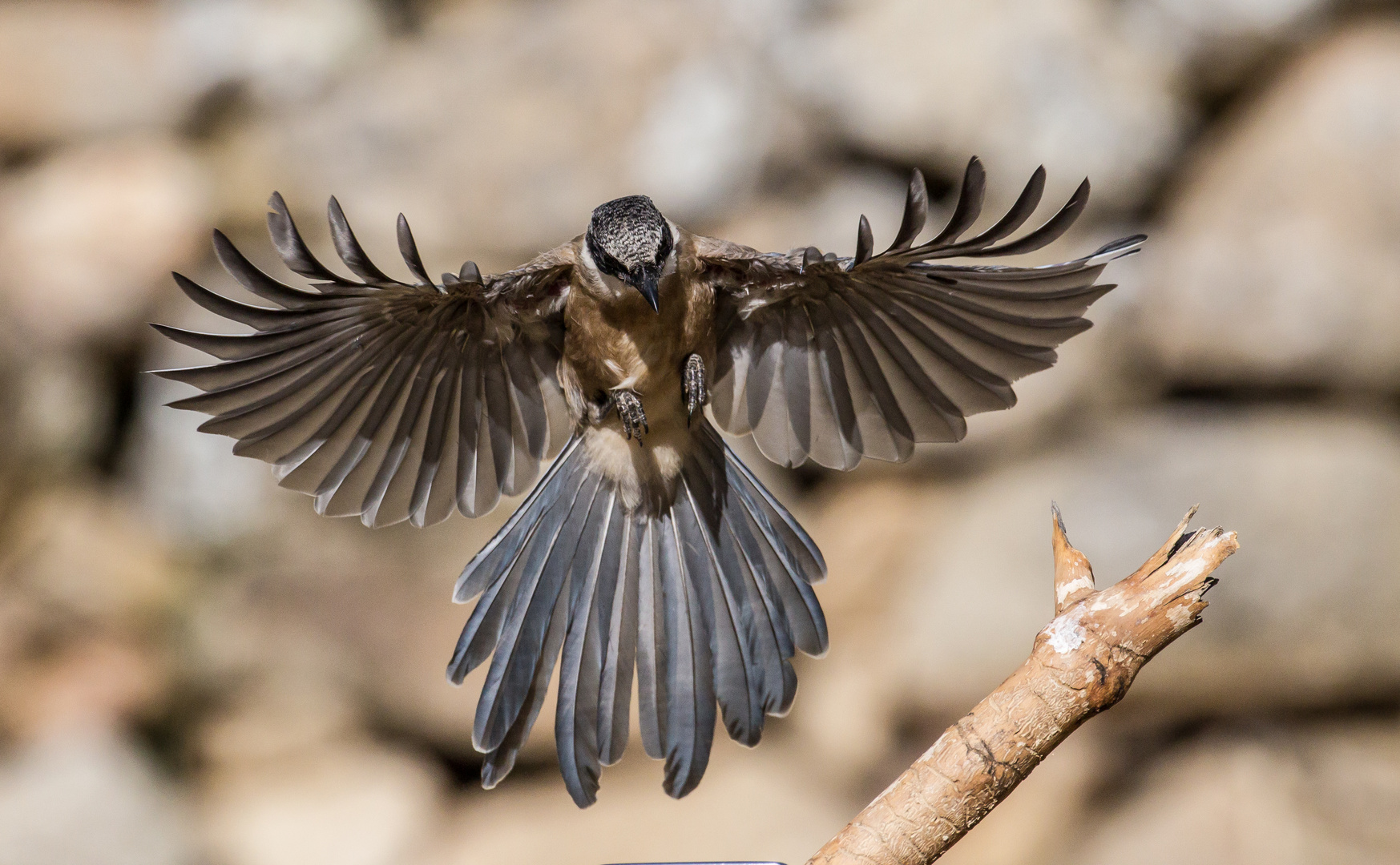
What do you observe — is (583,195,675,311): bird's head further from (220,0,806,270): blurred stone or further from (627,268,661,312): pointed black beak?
(220,0,806,270): blurred stone

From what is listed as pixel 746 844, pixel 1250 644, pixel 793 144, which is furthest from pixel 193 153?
pixel 1250 644

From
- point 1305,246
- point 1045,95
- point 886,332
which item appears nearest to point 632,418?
point 886,332

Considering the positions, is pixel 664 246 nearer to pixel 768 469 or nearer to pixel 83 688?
pixel 768 469

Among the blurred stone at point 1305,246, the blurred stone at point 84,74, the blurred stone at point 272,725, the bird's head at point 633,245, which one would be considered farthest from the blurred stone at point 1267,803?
the blurred stone at point 84,74

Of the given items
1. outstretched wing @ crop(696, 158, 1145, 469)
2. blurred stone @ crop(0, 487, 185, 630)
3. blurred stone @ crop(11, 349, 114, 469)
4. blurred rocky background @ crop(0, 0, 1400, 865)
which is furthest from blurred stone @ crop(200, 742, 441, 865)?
outstretched wing @ crop(696, 158, 1145, 469)

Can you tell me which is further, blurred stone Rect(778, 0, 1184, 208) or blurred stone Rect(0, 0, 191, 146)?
blurred stone Rect(0, 0, 191, 146)

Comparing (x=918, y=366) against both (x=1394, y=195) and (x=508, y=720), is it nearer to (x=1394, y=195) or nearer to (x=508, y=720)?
(x=508, y=720)

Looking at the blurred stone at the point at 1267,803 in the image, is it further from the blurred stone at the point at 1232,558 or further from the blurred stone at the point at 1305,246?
the blurred stone at the point at 1305,246
